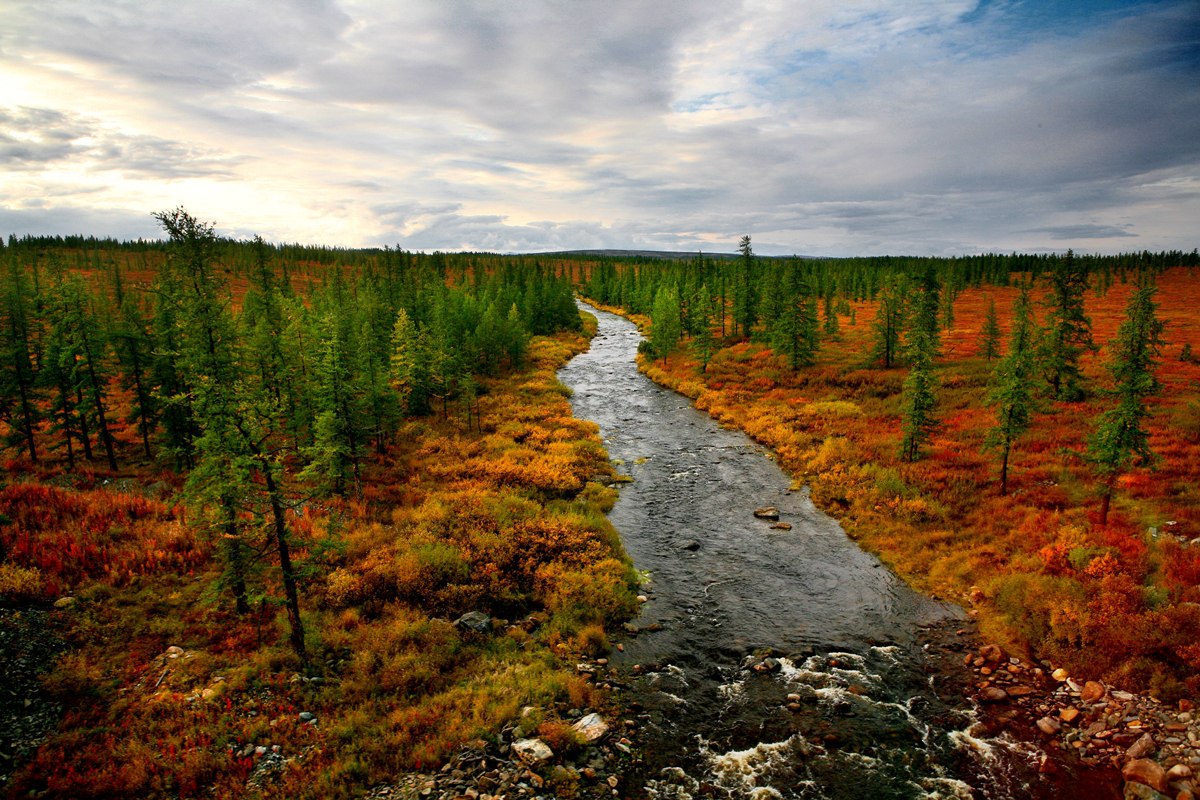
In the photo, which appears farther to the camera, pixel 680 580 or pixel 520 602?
pixel 680 580

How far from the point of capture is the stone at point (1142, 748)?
43.1 feet

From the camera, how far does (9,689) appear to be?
1319cm

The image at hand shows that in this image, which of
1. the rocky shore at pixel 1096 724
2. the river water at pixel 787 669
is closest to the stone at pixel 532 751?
the river water at pixel 787 669

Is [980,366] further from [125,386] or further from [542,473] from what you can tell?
[125,386]

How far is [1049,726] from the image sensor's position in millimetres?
14477

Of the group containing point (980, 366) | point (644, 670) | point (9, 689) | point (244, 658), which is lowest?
point (644, 670)

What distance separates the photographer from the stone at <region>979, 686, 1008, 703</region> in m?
15.7

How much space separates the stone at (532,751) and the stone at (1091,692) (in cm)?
1478

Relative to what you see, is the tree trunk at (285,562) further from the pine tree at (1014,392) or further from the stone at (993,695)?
the pine tree at (1014,392)

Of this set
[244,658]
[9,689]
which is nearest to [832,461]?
[244,658]

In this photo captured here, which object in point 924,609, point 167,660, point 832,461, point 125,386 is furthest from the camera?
point 125,386

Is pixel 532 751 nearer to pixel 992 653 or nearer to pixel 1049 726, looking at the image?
pixel 1049 726

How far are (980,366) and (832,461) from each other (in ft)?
88.5

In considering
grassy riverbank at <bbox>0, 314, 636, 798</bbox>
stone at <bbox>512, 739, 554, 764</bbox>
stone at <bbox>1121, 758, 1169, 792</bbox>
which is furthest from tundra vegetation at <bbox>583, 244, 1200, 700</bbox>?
stone at <bbox>512, 739, 554, 764</bbox>
